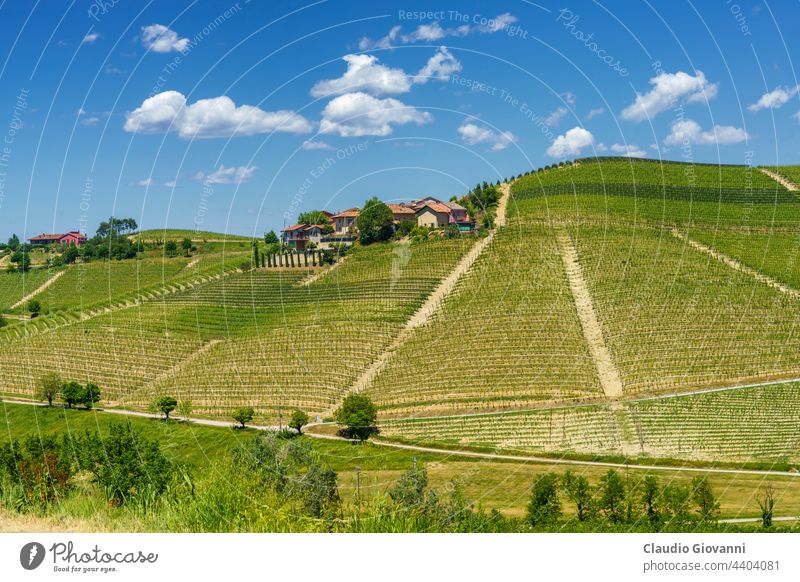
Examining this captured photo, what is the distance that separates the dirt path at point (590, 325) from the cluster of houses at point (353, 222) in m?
14.4

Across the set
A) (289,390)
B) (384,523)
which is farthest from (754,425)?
(384,523)

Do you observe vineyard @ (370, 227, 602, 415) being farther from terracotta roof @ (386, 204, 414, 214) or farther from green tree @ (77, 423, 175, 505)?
terracotta roof @ (386, 204, 414, 214)

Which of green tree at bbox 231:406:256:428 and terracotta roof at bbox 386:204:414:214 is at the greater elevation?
terracotta roof at bbox 386:204:414:214

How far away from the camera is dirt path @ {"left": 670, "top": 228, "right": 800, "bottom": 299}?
47344mm

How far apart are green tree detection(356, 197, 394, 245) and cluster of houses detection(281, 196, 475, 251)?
130 centimetres

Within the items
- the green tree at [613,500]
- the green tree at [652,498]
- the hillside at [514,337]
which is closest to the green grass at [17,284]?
the hillside at [514,337]

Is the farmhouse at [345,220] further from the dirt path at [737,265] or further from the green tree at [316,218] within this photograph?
the dirt path at [737,265]

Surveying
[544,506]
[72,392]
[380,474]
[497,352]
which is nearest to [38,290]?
[72,392]

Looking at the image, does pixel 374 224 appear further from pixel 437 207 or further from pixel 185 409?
pixel 185 409

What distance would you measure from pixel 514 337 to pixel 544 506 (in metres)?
25.2

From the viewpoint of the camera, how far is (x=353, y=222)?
69.6m

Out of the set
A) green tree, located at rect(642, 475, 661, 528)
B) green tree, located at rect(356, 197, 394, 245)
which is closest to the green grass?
green tree, located at rect(356, 197, 394, 245)

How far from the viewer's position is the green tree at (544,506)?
15988 mm

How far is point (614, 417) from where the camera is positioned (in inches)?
1241
